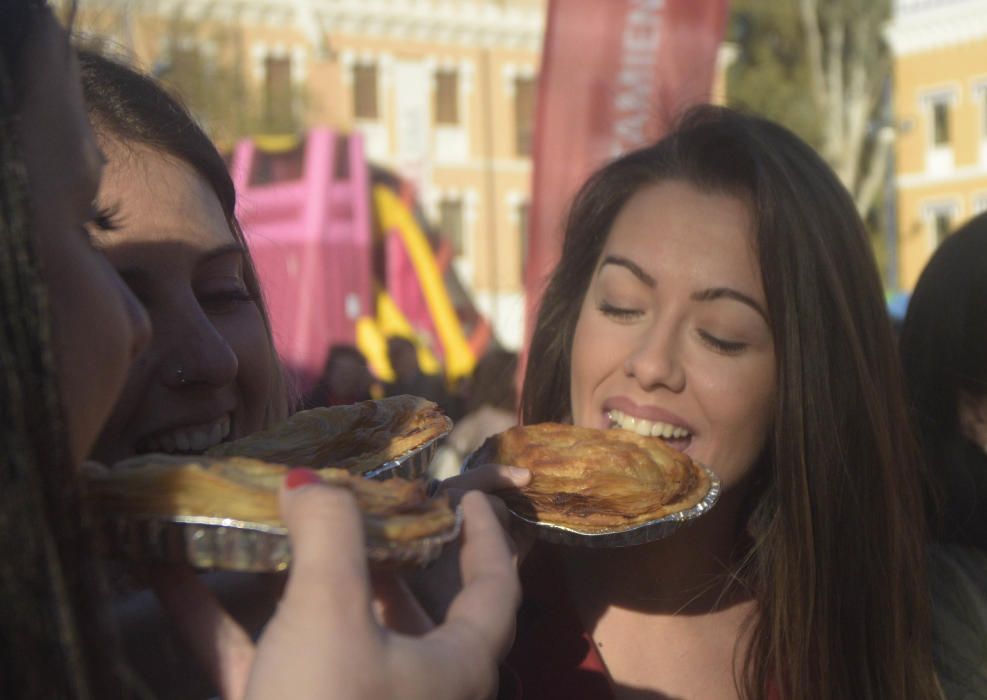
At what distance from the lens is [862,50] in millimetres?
33656

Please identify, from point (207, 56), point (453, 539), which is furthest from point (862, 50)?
point (453, 539)

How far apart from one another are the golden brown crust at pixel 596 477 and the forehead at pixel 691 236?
1.32 feet

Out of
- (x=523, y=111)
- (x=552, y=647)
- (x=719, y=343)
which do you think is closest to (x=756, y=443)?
(x=719, y=343)

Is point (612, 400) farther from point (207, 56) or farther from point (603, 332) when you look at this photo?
point (207, 56)

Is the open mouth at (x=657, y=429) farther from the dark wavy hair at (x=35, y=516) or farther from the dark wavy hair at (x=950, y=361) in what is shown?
the dark wavy hair at (x=35, y=516)

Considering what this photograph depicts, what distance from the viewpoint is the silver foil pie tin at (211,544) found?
3.67 ft

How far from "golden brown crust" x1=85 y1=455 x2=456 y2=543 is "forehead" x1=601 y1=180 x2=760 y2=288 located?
1.32m

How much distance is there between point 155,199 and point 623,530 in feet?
3.21

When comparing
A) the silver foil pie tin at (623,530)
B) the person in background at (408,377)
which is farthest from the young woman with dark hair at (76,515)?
the person in background at (408,377)

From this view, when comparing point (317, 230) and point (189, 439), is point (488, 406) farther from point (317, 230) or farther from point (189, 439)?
point (317, 230)

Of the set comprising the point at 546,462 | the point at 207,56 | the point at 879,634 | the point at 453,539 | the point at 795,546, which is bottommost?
the point at 879,634

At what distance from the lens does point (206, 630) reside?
1146 millimetres

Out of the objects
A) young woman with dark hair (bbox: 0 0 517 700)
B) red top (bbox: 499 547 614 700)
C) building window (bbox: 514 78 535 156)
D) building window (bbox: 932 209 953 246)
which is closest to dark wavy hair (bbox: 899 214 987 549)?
red top (bbox: 499 547 614 700)

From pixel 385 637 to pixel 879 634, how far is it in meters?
1.66
